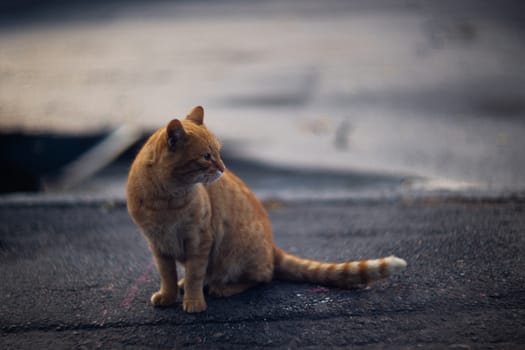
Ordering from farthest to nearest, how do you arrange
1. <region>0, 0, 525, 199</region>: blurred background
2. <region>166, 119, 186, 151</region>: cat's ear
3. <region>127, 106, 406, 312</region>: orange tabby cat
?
<region>0, 0, 525, 199</region>: blurred background
<region>127, 106, 406, 312</region>: orange tabby cat
<region>166, 119, 186, 151</region>: cat's ear

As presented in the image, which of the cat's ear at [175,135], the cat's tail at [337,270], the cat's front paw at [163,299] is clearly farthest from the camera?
the cat's front paw at [163,299]

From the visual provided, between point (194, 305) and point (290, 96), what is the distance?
17.4ft

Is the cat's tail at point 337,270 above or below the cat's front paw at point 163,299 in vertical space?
above

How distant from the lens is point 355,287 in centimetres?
323

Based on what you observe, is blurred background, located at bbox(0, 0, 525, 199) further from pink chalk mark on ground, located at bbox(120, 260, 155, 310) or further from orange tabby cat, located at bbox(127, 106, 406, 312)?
orange tabby cat, located at bbox(127, 106, 406, 312)

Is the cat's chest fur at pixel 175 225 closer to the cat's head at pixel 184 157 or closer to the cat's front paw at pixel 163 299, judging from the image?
the cat's head at pixel 184 157

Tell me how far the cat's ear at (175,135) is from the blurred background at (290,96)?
2.31 meters

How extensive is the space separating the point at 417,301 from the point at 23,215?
3487 mm

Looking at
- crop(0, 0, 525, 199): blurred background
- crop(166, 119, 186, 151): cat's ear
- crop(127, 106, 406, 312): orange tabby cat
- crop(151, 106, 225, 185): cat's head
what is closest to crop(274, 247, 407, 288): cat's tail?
crop(127, 106, 406, 312): orange tabby cat

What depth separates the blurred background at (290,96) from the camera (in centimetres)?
555

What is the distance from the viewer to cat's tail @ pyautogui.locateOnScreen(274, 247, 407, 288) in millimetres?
2984

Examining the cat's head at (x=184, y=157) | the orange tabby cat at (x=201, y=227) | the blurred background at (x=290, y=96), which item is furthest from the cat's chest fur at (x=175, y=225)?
the blurred background at (x=290, y=96)

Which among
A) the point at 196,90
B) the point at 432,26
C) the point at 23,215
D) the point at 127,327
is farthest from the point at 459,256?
the point at 432,26

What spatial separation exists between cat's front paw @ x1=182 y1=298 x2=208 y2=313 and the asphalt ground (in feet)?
0.15
